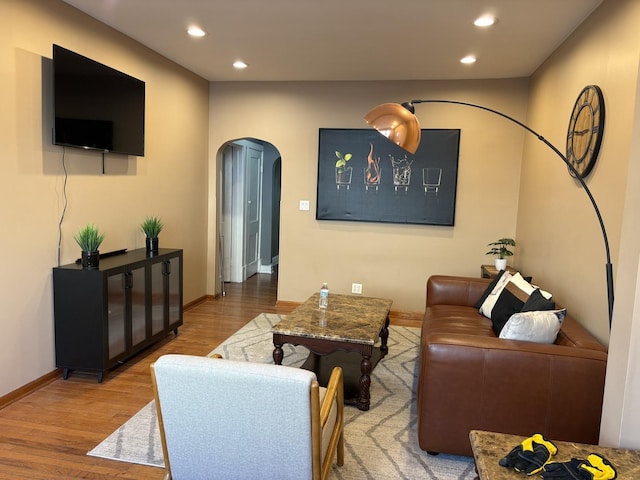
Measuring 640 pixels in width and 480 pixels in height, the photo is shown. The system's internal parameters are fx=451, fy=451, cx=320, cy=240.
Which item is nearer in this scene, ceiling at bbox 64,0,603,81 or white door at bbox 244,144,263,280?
ceiling at bbox 64,0,603,81

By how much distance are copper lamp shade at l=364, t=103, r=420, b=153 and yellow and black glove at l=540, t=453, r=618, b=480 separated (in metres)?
1.62

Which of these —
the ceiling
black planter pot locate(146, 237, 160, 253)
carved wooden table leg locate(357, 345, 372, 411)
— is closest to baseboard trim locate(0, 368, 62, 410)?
black planter pot locate(146, 237, 160, 253)

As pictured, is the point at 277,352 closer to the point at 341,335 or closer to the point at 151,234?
the point at 341,335

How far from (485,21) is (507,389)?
251cm

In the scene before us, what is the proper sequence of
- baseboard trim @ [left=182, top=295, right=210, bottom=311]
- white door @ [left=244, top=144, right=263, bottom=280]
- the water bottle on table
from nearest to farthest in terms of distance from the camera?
1. the water bottle on table
2. baseboard trim @ [left=182, top=295, right=210, bottom=311]
3. white door @ [left=244, top=144, right=263, bottom=280]

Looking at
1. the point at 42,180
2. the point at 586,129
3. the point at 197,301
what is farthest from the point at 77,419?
the point at 586,129

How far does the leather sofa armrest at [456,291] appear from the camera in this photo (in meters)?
3.81

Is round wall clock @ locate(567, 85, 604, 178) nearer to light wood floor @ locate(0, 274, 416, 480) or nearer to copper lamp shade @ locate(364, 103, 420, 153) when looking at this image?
copper lamp shade @ locate(364, 103, 420, 153)

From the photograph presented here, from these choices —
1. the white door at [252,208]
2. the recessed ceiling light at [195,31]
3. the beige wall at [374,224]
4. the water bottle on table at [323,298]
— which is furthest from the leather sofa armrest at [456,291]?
the white door at [252,208]

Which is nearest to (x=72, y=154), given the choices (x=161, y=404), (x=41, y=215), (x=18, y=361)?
(x=41, y=215)

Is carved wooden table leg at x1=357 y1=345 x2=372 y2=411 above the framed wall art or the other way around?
the other way around

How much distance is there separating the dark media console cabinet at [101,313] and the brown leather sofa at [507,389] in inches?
85.8

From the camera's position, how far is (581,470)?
4.32ft

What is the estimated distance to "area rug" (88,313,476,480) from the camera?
226 centimetres
